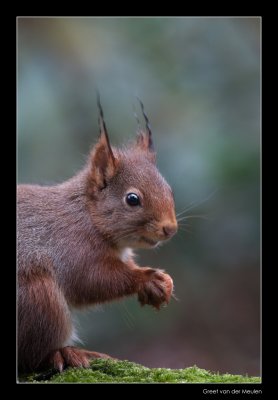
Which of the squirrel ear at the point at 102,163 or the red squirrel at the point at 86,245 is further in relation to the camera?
the squirrel ear at the point at 102,163

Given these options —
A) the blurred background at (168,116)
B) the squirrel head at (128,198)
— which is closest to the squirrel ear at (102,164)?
the squirrel head at (128,198)

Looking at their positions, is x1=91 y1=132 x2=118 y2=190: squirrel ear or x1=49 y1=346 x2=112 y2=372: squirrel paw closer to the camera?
x1=49 y1=346 x2=112 y2=372: squirrel paw

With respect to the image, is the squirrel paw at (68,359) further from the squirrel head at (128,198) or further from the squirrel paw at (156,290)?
the squirrel head at (128,198)

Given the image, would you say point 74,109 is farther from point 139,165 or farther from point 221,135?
point 139,165

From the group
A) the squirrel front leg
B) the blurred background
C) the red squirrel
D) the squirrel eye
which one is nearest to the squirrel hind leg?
the red squirrel

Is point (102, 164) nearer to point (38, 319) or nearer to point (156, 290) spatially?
point (156, 290)

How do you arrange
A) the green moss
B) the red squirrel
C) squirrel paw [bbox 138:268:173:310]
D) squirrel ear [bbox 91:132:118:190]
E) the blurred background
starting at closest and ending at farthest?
the green moss < the red squirrel < squirrel paw [bbox 138:268:173:310] < squirrel ear [bbox 91:132:118:190] < the blurred background

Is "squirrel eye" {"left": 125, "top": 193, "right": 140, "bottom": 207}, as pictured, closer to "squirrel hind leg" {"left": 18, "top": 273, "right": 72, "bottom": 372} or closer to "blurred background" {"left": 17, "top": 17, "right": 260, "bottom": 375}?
"squirrel hind leg" {"left": 18, "top": 273, "right": 72, "bottom": 372}
